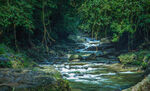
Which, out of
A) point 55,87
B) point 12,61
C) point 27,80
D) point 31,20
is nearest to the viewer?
point 27,80

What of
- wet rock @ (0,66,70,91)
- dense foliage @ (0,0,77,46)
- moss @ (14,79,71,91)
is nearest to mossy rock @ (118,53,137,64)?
dense foliage @ (0,0,77,46)

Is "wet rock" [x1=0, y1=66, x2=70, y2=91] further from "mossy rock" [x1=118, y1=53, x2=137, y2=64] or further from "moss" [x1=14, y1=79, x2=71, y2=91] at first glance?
"mossy rock" [x1=118, y1=53, x2=137, y2=64]

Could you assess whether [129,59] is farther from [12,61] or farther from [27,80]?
[27,80]

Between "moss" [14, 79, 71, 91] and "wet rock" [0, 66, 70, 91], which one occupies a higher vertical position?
"wet rock" [0, 66, 70, 91]

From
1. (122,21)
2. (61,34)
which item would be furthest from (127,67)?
(61,34)

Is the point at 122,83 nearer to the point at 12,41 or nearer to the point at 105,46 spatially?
the point at 12,41

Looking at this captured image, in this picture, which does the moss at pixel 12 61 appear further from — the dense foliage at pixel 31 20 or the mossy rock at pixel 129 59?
the mossy rock at pixel 129 59

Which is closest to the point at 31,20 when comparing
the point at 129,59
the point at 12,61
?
the point at 12,61

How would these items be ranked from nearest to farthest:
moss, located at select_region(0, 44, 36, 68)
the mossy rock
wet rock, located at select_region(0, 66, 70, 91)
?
1. wet rock, located at select_region(0, 66, 70, 91)
2. moss, located at select_region(0, 44, 36, 68)
3. the mossy rock

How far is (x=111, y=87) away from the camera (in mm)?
8758

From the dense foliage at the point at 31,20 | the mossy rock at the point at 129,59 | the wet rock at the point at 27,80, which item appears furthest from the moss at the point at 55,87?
the mossy rock at the point at 129,59

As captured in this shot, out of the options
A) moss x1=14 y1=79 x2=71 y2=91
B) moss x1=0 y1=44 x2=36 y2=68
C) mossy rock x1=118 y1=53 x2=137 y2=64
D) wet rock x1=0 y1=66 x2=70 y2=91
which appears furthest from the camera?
mossy rock x1=118 y1=53 x2=137 y2=64

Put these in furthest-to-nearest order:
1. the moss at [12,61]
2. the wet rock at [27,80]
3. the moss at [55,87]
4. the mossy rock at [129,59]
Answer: the mossy rock at [129,59]
the moss at [12,61]
the moss at [55,87]
the wet rock at [27,80]

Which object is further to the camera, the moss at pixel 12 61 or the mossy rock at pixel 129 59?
the mossy rock at pixel 129 59
